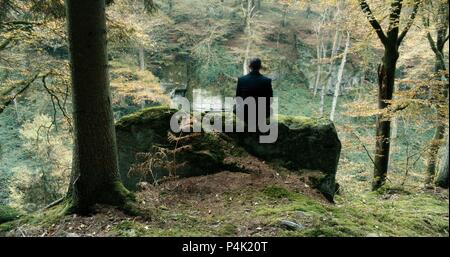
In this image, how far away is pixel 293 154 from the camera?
6.77 m

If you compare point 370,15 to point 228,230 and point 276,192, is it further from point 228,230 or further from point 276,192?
point 228,230

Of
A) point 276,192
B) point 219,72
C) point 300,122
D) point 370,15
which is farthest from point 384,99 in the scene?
point 219,72

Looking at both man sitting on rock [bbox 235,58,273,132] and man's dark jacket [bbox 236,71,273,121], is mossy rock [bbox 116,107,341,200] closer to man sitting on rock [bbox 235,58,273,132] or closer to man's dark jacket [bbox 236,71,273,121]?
man sitting on rock [bbox 235,58,273,132]

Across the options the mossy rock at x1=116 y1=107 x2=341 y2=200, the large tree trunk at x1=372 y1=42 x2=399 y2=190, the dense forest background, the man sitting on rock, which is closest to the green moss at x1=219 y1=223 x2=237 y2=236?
the mossy rock at x1=116 y1=107 x2=341 y2=200

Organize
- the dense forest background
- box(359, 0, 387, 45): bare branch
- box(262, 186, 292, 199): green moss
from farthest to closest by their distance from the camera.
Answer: the dense forest background, box(359, 0, 387, 45): bare branch, box(262, 186, 292, 199): green moss

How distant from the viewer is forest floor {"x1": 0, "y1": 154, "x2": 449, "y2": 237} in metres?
4.27

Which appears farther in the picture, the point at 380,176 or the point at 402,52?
the point at 402,52

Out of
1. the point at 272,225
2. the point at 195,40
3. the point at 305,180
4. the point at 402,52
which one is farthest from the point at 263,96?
the point at 195,40

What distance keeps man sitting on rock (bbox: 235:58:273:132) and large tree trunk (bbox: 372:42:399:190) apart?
306 centimetres

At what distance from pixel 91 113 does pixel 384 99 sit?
6.45 metres

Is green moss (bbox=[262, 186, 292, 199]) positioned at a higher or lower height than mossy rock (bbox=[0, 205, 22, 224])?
higher
